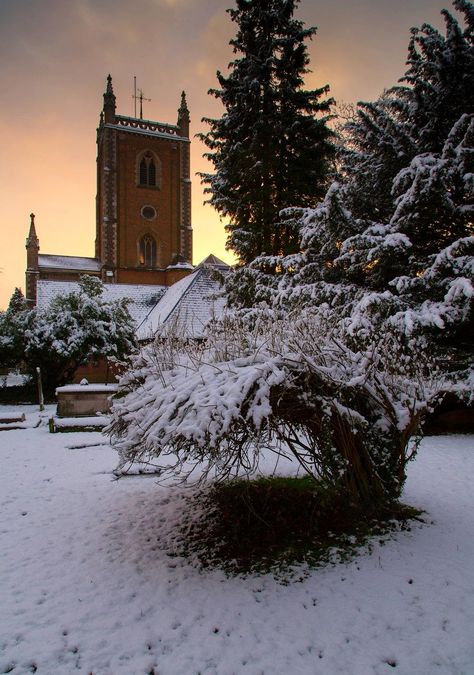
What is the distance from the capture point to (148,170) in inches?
1501

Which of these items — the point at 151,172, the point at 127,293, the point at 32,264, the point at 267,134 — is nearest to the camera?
the point at 267,134

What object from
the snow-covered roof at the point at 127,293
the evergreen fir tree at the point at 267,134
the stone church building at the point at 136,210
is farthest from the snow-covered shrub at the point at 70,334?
the stone church building at the point at 136,210

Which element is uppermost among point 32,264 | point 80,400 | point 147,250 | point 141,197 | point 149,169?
point 149,169

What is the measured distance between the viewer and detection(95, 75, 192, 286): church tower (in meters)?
35.2

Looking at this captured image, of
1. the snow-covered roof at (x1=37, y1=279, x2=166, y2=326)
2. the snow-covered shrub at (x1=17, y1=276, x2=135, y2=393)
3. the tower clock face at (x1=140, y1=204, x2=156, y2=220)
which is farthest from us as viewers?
the tower clock face at (x1=140, y1=204, x2=156, y2=220)

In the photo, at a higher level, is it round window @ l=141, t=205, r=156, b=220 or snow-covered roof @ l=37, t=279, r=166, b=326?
round window @ l=141, t=205, r=156, b=220

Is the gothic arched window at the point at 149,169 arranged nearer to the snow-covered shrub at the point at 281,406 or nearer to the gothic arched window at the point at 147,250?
the gothic arched window at the point at 147,250

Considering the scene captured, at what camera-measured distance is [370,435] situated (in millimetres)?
4441

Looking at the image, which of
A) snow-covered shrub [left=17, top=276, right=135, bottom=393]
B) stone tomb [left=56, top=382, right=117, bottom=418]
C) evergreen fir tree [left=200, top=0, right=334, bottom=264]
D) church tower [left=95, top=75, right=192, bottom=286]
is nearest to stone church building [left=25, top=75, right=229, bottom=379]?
church tower [left=95, top=75, right=192, bottom=286]

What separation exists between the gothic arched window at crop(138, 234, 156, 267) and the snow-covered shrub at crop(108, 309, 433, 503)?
108 feet

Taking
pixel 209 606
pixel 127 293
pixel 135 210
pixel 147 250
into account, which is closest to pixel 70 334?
pixel 127 293

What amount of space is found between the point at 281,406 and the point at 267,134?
39.4 ft

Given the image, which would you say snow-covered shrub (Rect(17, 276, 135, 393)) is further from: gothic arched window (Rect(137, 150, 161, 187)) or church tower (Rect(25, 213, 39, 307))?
gothic arched window (Rect(137, 150, 161, 187))

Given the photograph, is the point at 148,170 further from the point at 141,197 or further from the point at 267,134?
the point at 267,134
